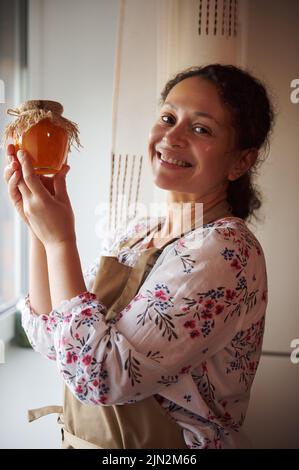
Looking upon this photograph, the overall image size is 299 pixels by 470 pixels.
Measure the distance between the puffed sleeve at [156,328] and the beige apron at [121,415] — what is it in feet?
0.19

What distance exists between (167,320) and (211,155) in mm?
284

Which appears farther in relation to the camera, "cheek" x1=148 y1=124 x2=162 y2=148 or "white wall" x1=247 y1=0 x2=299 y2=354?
"white wall" x1=247 y1=0 x2=299 y2=354

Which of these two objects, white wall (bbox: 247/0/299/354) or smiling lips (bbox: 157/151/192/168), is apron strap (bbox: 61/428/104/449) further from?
white wall (bbox: 247/0/299/354)

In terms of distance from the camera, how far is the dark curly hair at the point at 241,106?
2.41ft

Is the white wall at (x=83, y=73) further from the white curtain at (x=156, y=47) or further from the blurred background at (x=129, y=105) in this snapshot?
the white curtain at (x=156, y=47)

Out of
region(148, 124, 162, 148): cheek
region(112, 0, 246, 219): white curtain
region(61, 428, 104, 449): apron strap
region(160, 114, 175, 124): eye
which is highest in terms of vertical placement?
region(112, 0, 246, 219): white curtain

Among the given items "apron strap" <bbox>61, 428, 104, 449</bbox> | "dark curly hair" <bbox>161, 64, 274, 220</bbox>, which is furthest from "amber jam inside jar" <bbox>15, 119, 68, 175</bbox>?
"apron strap" <bbox>61, 428, 104, 449</bbox>

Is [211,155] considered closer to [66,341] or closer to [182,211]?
[182,211]

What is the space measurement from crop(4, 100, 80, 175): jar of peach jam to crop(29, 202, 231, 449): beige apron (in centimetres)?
19

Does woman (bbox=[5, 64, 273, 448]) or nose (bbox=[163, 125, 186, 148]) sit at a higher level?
nose (bbox=[163, 125, 186, 148])

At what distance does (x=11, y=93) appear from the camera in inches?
51.0

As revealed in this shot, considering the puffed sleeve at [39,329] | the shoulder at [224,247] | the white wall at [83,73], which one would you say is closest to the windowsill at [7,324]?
the white wall at [83,73]

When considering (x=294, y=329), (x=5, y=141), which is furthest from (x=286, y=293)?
(x=5, y=141)

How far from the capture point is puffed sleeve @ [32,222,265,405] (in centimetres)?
57
